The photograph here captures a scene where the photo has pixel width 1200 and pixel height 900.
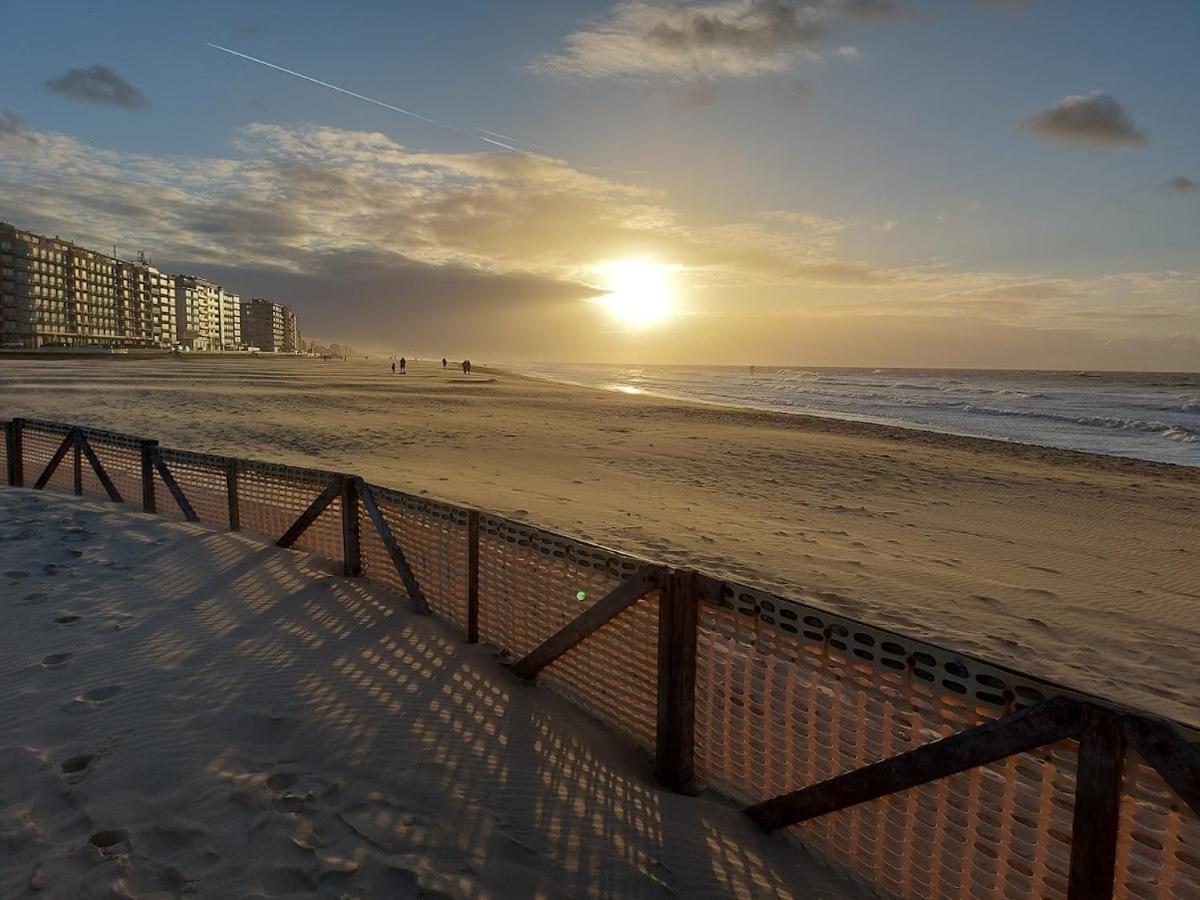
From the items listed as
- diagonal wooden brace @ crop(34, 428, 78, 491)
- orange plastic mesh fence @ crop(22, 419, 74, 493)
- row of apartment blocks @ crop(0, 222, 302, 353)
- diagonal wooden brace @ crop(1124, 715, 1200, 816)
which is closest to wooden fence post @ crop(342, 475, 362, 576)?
diagonal wooden brace @ crop(1124, 715, 1200, 816)

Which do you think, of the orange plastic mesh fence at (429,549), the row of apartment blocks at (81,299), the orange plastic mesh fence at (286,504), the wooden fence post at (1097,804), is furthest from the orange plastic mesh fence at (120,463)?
the row of apartment blocks at (81,299)

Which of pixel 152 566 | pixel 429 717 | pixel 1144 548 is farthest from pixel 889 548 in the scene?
pixel 152 566

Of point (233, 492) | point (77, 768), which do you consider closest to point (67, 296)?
point (233, 492)

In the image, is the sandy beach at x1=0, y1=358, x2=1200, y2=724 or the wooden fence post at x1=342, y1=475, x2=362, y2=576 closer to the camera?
the wooden fence post at x1=342, y1=475, x2=362, y2=576

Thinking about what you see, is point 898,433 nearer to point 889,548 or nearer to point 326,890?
point 889,548

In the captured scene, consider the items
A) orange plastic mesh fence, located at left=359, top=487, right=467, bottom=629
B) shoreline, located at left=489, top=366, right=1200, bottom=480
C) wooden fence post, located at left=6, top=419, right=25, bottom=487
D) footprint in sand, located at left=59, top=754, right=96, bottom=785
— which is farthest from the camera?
shoreline, located at left=489, top=366, right=1200, bottom=480

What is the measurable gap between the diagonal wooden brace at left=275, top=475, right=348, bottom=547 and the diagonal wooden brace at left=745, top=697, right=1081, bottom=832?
5867 mm

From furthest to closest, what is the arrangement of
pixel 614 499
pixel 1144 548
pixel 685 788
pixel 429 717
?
pixel 614 499
pixel 1144 548
pixel 429 717
pixel 685 788

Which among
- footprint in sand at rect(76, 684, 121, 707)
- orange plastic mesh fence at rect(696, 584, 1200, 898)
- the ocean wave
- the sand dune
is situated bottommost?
the sand dune

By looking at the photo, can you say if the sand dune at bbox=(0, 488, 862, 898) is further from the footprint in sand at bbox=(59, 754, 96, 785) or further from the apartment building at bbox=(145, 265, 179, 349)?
the apartment building at bbox=(145, 265, 179, 349)

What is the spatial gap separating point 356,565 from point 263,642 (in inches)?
73.6

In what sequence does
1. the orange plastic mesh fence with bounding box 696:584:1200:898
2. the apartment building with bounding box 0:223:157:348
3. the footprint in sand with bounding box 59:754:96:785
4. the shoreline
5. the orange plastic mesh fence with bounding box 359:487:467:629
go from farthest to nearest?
1. the apartment building with bounding box 0:223:157:348
2. the shoreline
3. the orange plastic mesh fence with bounding box 359:487:467:629
4. the footprint in sand with bounding box 59:754:96:785
5. the orange plastic mesh fence with bounding box 696:584:1200:898

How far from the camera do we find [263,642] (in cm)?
576

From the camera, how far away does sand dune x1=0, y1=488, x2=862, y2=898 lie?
3240mm
